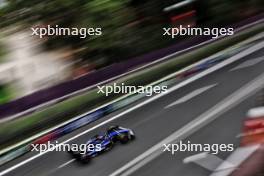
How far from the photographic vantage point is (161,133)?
397 inches

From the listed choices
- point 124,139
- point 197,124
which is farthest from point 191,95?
point 124,139

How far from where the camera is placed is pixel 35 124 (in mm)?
11281

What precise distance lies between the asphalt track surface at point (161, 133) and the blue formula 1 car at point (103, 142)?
12 cm

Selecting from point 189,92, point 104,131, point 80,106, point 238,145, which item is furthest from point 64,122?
point 238,145

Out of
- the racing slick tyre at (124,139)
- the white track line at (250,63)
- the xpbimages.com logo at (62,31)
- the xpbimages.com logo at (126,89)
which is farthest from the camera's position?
the xpbimages.com logo at (62,31)

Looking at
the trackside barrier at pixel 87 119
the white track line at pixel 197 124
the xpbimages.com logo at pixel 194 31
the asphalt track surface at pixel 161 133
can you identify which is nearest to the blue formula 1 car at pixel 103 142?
the asphalt track surface at pixel 161 133

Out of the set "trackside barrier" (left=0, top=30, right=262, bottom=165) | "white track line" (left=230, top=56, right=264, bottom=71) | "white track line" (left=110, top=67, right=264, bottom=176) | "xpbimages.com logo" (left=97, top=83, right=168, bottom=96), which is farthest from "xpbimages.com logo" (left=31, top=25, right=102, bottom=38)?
"white track line" (left=110, top=67, right=264, bottom=176)

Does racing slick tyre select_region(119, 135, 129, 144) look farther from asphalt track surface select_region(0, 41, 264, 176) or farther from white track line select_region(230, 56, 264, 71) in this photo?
A: white track line select_region(230, 56, 264, 71)

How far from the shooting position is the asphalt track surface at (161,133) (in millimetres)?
9414

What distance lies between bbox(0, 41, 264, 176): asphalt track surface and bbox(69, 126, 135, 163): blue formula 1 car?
0.38 ft

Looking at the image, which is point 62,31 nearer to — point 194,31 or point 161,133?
point 194,31

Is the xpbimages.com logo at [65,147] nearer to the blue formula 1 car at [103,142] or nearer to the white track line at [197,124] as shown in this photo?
the blue formula 1 car at [103,142]

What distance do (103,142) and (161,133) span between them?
4.23ft

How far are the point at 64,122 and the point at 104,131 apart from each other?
1.57 m
